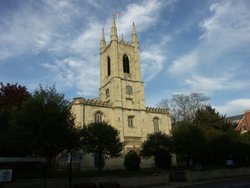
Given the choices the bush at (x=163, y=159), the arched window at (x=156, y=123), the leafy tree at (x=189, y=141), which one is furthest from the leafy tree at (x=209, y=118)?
the bush at (x=163, y=159)

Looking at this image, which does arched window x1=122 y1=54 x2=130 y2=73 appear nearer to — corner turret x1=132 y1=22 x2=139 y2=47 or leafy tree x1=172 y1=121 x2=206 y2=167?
corner turret x1=132 y1=22 x2=139 y2=47

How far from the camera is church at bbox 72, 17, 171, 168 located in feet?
145

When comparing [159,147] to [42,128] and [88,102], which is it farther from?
[42,128]

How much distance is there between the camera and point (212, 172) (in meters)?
30.8

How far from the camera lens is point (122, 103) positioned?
47719 millimetres

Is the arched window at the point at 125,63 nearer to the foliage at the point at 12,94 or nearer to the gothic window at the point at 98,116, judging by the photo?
the gothic window at the point at 98,116

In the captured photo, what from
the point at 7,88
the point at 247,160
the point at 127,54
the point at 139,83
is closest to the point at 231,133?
the point at 247,160

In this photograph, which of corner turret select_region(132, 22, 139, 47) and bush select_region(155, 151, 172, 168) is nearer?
bush select_region(155, 151, 172, 168)

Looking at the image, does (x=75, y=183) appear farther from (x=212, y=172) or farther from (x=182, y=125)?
(x=182, y=125)

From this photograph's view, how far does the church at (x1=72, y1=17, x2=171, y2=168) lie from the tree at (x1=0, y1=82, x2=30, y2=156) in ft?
32.1

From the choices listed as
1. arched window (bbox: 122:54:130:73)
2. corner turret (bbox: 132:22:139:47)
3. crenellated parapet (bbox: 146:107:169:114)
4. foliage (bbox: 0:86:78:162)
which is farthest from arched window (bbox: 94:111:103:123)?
foliage (bbox: 0:86:78:162)

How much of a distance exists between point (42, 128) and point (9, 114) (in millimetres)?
6737

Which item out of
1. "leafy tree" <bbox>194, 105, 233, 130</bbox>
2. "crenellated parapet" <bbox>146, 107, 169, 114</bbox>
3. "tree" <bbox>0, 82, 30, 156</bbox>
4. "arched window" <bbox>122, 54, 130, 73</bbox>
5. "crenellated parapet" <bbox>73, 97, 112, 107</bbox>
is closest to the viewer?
"tree" <bbox>0, 82, 30, 156</bbox>

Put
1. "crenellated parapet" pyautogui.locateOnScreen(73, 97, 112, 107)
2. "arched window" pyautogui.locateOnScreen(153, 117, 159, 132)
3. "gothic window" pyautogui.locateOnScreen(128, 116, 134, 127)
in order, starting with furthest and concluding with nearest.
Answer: "arched window" pyautogui.locateOnScreen(153, 117, 159, 132) → "gothic window" pyautogui.locateOnScreen(128, 116, 134, 127) → "crenellated parapet" pyautogui.locateOnScreen(73, 97, 112, 107)
